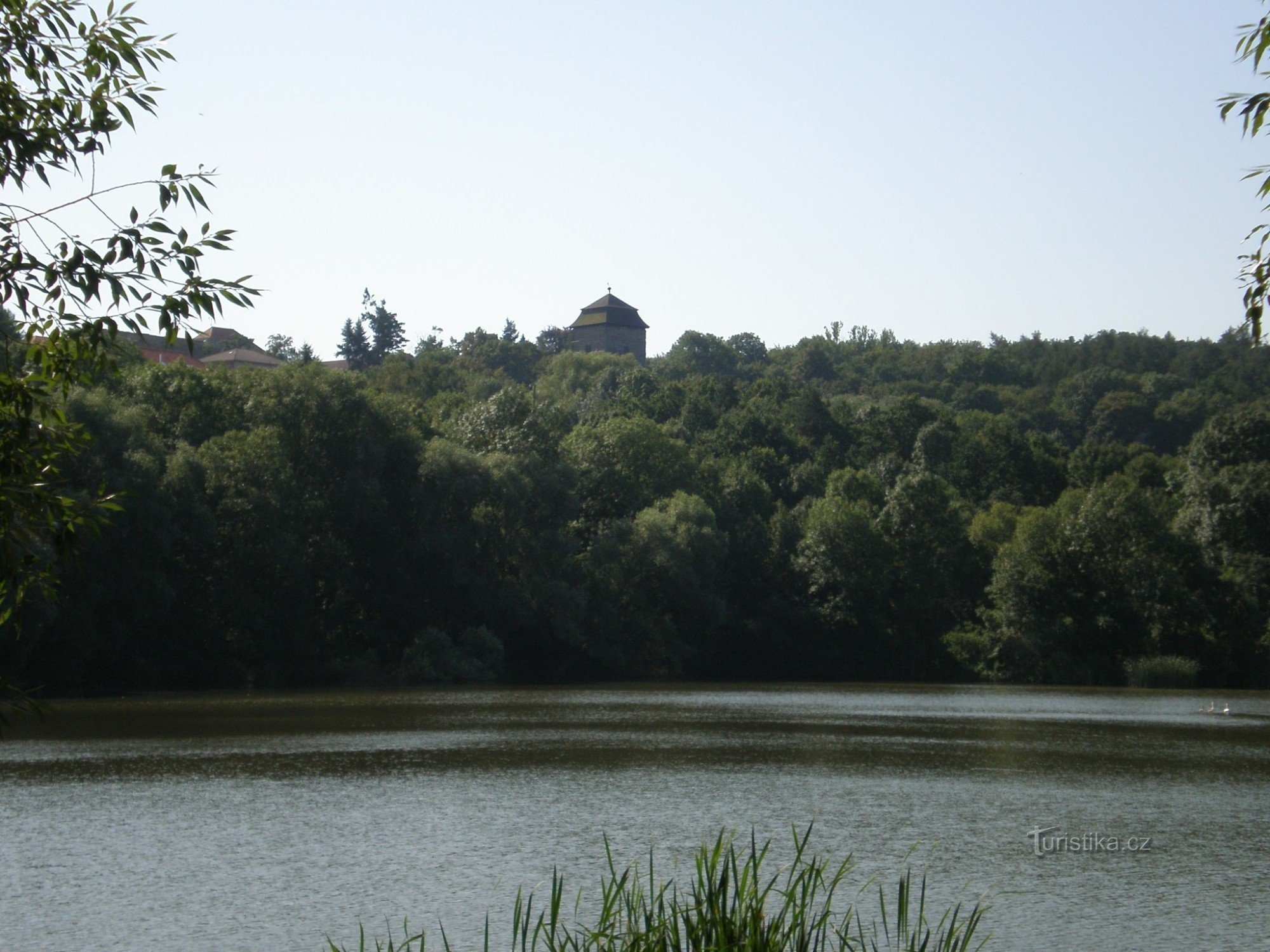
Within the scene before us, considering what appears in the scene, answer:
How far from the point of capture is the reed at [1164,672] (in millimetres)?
56719

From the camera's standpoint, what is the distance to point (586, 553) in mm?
60531

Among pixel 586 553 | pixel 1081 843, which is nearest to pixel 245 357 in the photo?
pixel 586 553

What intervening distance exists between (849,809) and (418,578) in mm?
36186

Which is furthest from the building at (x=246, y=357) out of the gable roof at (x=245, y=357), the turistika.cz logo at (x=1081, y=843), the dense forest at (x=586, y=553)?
the turistika.cz logo at (x=1081, y=843)

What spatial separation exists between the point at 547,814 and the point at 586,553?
3997 cm

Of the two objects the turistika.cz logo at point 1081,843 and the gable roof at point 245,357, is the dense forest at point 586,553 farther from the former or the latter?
the gable roof at point 245,357

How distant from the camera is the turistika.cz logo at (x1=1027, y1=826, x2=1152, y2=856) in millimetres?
18516

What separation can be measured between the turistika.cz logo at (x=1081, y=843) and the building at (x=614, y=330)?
140 meters

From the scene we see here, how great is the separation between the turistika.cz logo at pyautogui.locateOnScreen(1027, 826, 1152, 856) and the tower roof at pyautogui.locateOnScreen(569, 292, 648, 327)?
142m

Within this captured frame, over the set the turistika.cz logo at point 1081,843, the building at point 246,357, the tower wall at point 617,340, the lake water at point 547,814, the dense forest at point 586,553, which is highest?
the tower wall at point 617,340

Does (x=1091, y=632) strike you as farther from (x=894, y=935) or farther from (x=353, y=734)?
(x=894, y=935)

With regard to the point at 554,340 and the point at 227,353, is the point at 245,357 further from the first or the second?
the point at 554,340

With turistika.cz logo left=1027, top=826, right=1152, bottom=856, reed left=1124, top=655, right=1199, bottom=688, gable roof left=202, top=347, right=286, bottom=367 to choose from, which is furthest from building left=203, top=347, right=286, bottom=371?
turistika.cz logo left=1027, top=826, right=1152, bottom=856

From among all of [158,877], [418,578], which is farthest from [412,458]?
[158,877]
